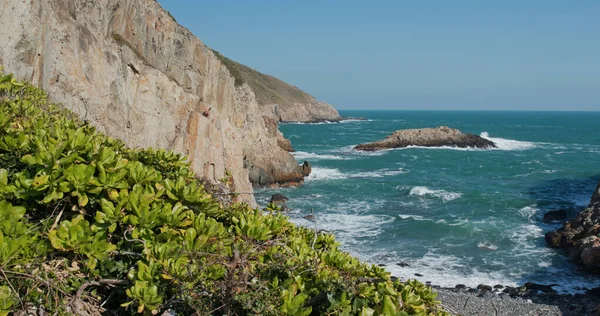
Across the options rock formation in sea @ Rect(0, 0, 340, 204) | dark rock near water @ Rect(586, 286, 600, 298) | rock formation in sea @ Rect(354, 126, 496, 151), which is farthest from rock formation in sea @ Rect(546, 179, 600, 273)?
rock formation in sea @ Rect(354, 126, 496, 151)

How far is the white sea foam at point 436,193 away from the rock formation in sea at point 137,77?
1089 centimetres

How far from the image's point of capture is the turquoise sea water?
23.5m

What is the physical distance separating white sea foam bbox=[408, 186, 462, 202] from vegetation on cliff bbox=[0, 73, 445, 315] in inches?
1450

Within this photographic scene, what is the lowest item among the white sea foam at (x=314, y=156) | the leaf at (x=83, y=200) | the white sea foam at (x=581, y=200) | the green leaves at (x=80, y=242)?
the white sea foam at (x=581, y=200)

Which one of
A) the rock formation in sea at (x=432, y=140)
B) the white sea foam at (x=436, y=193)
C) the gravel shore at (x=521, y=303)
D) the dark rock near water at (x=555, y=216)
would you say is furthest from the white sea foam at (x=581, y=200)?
the rock formation in sea at (x=432, y=140)

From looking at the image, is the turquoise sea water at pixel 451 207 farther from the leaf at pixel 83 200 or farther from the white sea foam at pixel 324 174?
the leaf at pixel 83 200

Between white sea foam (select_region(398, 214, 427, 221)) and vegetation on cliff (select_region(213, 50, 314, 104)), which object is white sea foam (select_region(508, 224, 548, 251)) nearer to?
white sea foam (select_region(398, 214, 427, 221))

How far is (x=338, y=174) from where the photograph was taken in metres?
50.8

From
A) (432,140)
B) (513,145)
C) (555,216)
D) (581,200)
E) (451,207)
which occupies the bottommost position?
(451,207)

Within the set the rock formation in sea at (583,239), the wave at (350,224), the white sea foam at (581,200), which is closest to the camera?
the rock formation in sea at (583,239)

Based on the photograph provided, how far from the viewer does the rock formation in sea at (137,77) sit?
16.5 m

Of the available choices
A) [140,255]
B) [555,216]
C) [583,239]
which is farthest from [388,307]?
[555,216]

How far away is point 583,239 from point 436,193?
654 inches

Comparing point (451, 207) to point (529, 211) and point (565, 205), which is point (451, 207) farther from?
point (565, 205)
